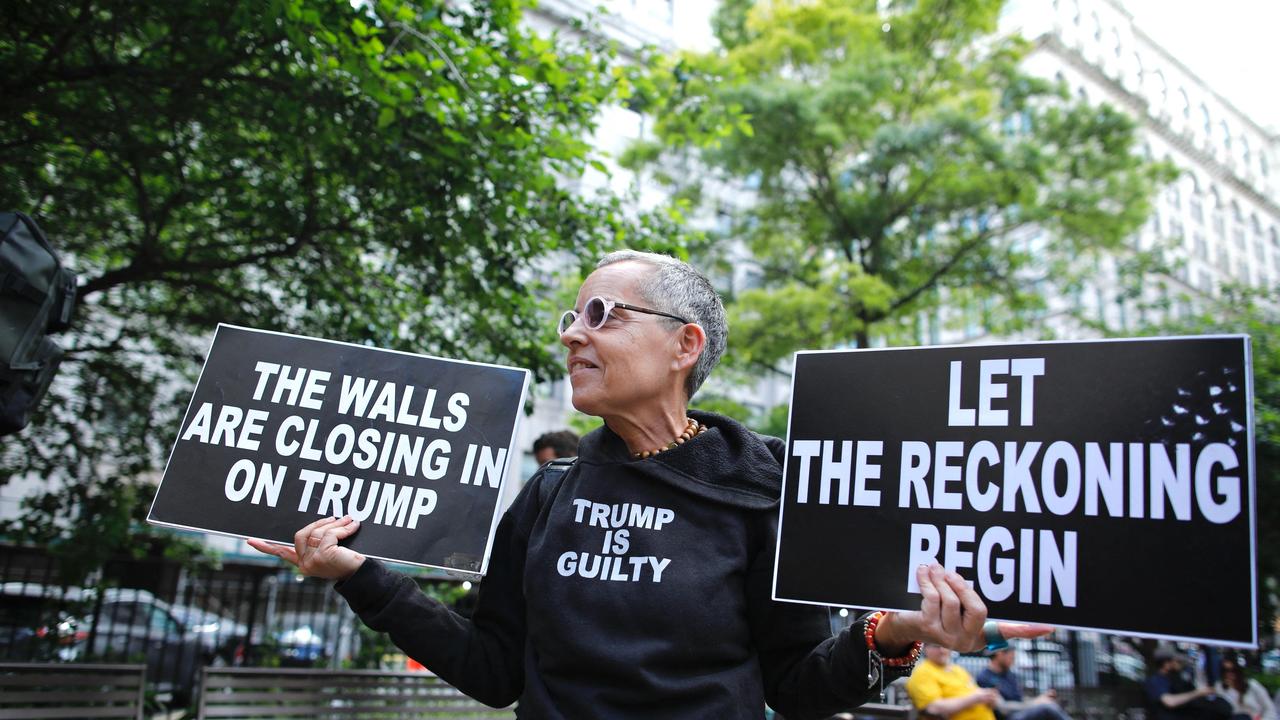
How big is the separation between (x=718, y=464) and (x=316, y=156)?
508 cm

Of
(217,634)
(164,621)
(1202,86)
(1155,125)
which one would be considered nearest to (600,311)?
(164,621)

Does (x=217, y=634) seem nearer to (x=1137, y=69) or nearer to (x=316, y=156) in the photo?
(x=316, y=156)

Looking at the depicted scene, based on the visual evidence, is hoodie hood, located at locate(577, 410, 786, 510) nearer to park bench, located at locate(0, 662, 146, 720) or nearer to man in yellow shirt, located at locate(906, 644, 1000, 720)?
park bench, located at locate(0, 662, 146, 720)

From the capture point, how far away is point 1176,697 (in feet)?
28.1

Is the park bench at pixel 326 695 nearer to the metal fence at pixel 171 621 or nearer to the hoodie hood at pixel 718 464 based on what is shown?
the metal fence at pixel 171 621

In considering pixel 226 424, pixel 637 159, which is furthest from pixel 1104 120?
pixel 226 424

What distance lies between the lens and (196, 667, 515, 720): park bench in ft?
16.5

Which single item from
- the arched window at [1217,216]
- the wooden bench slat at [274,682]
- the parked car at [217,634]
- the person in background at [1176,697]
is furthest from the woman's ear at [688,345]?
the arched window at [1217,216]

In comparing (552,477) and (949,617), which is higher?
(552,477)

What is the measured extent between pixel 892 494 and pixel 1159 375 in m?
0.55

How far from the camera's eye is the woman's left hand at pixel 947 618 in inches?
59.9

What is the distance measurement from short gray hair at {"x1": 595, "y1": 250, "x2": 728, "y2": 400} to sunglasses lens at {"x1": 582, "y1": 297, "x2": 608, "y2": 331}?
11 cm

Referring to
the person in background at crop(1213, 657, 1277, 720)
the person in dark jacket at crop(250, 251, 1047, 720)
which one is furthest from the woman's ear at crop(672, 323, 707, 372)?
the person in background at crop(1213, 657, 1277, 720)

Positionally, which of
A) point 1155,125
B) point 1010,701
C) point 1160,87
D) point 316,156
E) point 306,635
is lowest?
point 306,635
